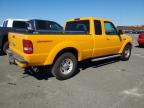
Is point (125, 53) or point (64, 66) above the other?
point (125, 53)

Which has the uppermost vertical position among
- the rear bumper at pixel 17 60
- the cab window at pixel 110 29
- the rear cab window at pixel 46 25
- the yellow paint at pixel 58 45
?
the rear cab window at pixel 46 25

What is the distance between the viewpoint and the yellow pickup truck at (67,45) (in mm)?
5520

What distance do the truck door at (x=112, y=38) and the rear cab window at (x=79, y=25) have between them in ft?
3.09

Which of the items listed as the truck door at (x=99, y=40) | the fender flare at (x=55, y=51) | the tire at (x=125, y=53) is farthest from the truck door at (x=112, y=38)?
the fender flare at (x=55, y=51)

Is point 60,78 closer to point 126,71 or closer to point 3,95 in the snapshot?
point 3,95

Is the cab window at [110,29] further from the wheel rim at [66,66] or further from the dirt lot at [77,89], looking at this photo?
the wheel rim at [66,66]

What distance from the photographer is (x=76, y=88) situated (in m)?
5.56

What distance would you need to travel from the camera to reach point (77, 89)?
5.48m

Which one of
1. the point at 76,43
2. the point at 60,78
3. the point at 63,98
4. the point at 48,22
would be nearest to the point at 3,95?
the point at 63,98

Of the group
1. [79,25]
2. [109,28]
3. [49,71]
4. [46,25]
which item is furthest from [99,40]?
[46,25]

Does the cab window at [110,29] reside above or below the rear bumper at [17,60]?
above

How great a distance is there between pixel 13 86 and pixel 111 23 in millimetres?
4787

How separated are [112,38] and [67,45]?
2.78 meters

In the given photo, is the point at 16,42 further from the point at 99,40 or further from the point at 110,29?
the point at 110,29
